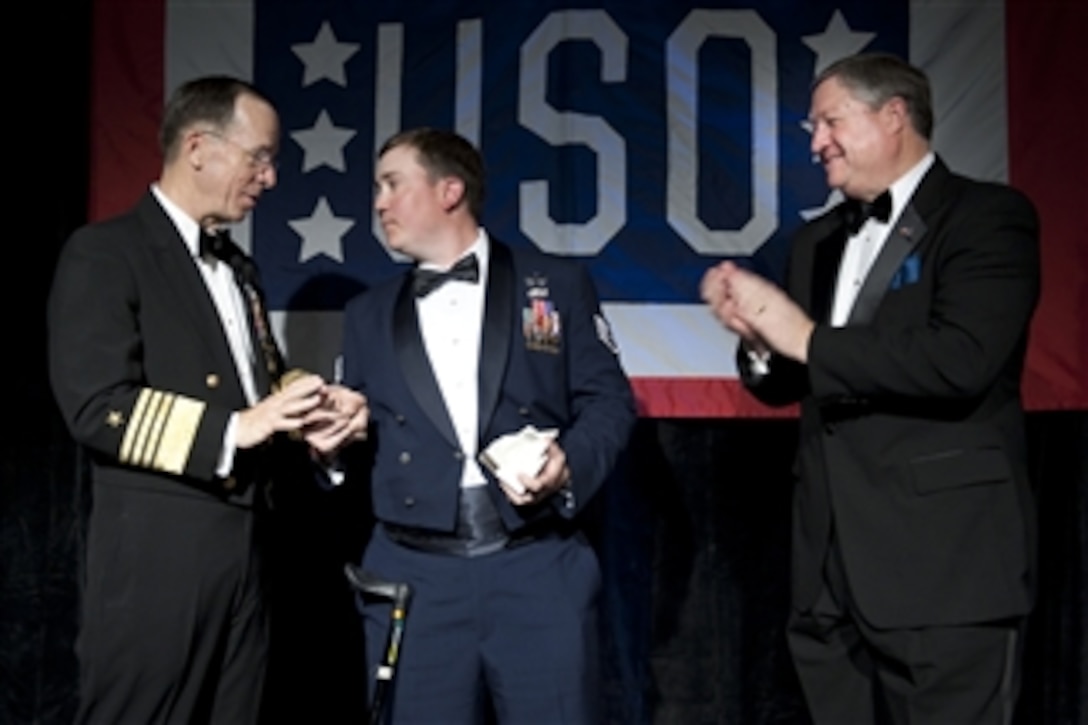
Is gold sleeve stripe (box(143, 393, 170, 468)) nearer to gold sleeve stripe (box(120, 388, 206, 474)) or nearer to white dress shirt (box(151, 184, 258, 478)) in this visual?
gold sleeve stripe (box(120, 388, 206, 474))

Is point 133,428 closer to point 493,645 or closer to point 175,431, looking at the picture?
point 175,431

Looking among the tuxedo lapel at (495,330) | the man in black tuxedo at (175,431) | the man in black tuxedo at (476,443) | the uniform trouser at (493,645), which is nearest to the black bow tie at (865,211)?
the man in black tuxedo at (476,443)

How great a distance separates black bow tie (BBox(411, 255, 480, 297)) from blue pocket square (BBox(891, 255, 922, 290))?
821 millimetres

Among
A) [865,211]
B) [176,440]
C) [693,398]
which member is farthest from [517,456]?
[693,398]

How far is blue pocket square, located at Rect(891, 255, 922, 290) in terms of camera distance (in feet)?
7.44

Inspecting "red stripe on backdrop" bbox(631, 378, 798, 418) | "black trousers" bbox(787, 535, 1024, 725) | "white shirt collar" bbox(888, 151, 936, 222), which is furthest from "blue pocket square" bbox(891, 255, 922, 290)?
"red stripe on backdrop" bbox(631, 378, 798, 418)

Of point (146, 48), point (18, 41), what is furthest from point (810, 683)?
point (18, 41)

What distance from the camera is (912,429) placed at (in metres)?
2.25

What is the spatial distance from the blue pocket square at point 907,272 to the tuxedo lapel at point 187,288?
121cm

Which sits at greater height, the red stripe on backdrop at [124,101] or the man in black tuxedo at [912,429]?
the red stripe on backdrop at [124,101]

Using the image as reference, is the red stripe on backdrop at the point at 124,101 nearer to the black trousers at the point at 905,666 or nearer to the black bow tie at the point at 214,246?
the black bow tie at the point at 214,246

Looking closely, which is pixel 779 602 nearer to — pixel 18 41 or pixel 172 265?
pixel 172 265

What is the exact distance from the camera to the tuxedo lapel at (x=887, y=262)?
7.52 ft

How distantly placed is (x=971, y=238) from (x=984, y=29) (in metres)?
1.25
